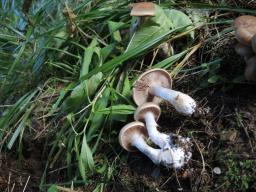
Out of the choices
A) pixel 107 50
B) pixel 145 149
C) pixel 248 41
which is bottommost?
pixel 145 149

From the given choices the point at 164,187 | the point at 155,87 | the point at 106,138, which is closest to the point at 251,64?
the point at 155,87

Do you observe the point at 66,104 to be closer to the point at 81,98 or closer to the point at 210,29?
the point at 81,98

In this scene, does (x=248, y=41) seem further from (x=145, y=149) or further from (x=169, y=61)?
(x=145, y=149)

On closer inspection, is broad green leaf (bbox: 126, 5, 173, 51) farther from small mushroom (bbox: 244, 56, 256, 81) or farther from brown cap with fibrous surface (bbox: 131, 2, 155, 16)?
small mushroom (bbox: 244, 56, 256, 81)

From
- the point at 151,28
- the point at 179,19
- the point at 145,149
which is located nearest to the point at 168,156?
the point at 145,149

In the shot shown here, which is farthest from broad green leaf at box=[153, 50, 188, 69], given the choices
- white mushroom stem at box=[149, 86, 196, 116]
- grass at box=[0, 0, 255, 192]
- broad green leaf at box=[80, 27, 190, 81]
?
white mushroom stem at box=[149, 86, 196, 116]

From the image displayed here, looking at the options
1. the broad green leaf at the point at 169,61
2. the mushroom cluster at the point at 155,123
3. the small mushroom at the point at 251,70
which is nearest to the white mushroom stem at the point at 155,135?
the mushroom cluster at the point at 155,123
